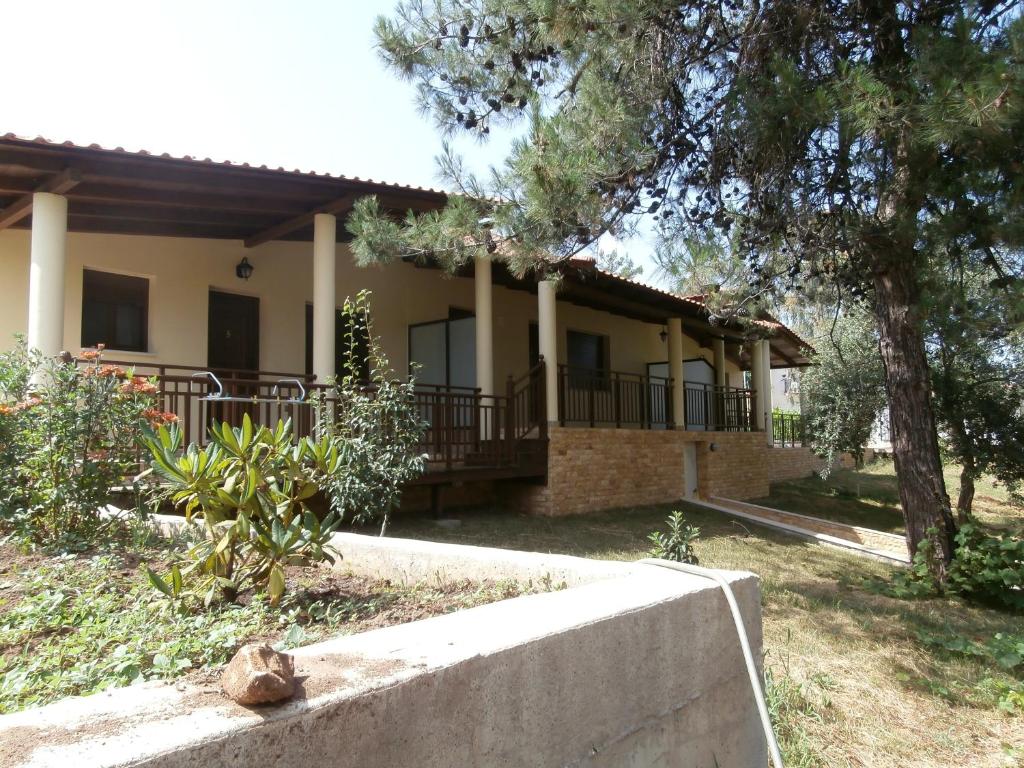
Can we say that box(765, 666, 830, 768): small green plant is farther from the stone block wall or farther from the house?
the stone block wall

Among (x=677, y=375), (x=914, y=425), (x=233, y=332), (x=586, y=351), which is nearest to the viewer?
(x=914, y=425)

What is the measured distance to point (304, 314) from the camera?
10492mm

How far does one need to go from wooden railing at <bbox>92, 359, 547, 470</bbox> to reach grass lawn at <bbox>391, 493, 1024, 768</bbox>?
128 centimetres

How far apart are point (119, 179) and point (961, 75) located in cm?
688

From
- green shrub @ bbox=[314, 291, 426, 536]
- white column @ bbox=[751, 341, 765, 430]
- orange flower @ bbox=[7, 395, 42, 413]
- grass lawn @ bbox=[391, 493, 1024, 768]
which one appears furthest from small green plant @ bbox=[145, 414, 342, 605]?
white column @ bbox=[751, 341, 765, 430]

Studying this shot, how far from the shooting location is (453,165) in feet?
20.6

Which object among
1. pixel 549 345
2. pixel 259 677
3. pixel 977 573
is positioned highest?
pixel 549 345

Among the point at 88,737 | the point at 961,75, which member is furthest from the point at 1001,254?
the point at 88,737

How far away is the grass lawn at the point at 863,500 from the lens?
14.5 metres

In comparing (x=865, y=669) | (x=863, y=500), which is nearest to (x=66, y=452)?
(x=865, y=669)

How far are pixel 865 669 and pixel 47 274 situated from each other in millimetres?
7437

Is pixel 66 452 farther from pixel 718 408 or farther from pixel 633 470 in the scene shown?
pixel 718 408

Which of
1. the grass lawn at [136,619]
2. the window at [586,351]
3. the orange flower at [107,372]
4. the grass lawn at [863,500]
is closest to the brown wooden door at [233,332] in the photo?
the orange flower at [107,372]

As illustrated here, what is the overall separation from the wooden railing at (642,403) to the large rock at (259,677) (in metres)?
9.56
